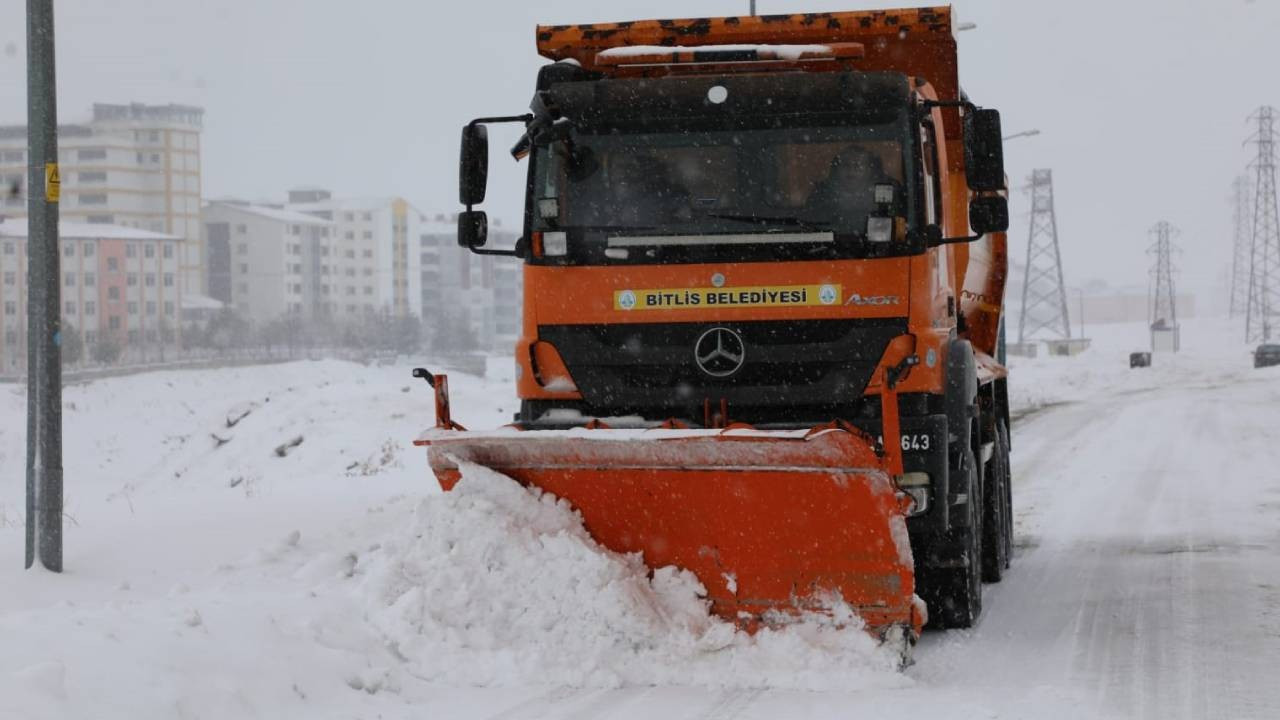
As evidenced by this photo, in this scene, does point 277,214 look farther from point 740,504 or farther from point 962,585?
point 740,504

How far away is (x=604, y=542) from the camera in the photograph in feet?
22.2

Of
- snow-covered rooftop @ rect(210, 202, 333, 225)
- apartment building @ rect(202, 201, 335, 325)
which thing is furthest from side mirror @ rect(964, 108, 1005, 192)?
snow-covered rooftop @ rect(210, 202, 333, 225)

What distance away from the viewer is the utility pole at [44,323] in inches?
355

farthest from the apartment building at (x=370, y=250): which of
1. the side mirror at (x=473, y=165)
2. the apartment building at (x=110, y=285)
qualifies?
the side mirror at (x=473, y=165)

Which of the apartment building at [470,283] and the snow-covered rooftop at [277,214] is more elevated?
the snow-covered rooftop at [277,214]

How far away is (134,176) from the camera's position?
10644 cm

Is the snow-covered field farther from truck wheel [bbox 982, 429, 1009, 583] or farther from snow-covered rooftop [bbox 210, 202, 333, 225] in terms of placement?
snow-covered rooftop [bbox 210, 202, 333, 225]

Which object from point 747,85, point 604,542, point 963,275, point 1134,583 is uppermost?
point 747,85

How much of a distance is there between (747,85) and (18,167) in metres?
106

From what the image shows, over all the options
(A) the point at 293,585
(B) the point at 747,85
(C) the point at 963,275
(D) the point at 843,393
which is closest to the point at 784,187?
(B) the point at 747,85

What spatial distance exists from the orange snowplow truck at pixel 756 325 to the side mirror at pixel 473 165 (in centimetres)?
1

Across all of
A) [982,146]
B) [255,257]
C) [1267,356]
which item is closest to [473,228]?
[982,146]

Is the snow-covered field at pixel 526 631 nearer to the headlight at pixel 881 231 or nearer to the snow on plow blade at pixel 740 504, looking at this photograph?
the snow on plow blade at pixel 740 504

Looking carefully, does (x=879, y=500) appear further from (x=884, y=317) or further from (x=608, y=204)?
(x=608, y=204)
